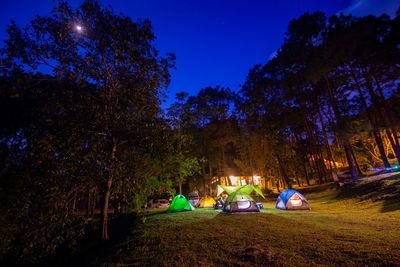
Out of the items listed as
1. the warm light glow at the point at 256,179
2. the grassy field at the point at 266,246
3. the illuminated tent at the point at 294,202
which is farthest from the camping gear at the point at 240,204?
the warm light glow at the point at 256,179

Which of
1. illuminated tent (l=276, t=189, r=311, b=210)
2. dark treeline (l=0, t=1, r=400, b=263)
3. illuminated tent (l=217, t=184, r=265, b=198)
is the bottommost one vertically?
illuminated tent (l=276, t=189, r=311, b=210)

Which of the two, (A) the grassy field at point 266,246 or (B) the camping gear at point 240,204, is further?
(B) the camping gear at point 240,204

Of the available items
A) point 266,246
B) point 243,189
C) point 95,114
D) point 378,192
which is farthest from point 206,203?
point 95,114

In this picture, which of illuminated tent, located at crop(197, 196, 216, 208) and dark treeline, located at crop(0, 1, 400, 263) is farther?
illuminated tent, located at crop(197, 196, 216, 208)

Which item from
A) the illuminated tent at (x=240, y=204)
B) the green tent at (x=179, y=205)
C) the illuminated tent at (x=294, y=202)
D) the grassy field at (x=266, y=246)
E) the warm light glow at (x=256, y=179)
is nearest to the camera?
the grassy field at (x=266, y=246)

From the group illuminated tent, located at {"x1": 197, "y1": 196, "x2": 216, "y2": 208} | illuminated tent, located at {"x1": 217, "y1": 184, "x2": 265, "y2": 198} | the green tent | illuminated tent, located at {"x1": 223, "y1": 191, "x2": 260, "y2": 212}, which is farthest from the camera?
illuminated tent, located at {"x1": 197, "y1": 196, "x2": 216, "y2": 208}

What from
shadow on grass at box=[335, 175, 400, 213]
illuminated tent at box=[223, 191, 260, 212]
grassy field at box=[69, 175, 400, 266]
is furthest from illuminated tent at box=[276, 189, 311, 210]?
grassy field at box=[69, 175, 400, 266]

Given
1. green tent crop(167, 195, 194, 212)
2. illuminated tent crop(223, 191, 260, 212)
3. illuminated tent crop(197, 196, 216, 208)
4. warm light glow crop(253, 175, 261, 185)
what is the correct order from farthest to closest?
1. warm light glow crop(253, 175, 261, 185)
2. illuminated tent crop(197, 196, 216, 208)
3. green tent crop(167, 195, 194, 212)
4. illuminated tent crop(223, 191, 260, 212)

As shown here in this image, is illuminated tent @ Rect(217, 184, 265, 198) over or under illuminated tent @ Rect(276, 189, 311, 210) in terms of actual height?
over

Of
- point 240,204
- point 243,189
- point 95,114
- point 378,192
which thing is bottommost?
point 378,192

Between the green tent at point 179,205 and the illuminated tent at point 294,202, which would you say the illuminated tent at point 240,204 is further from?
the green tent at point 179,205

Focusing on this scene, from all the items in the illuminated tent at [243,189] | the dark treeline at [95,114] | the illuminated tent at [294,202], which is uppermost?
the dark treeline at [95,114]

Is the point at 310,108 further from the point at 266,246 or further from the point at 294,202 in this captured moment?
the point at 266,246

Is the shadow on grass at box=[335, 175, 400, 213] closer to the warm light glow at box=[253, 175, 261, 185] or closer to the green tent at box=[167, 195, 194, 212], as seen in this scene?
the green tent at box=[167, 195, 194, 212]
